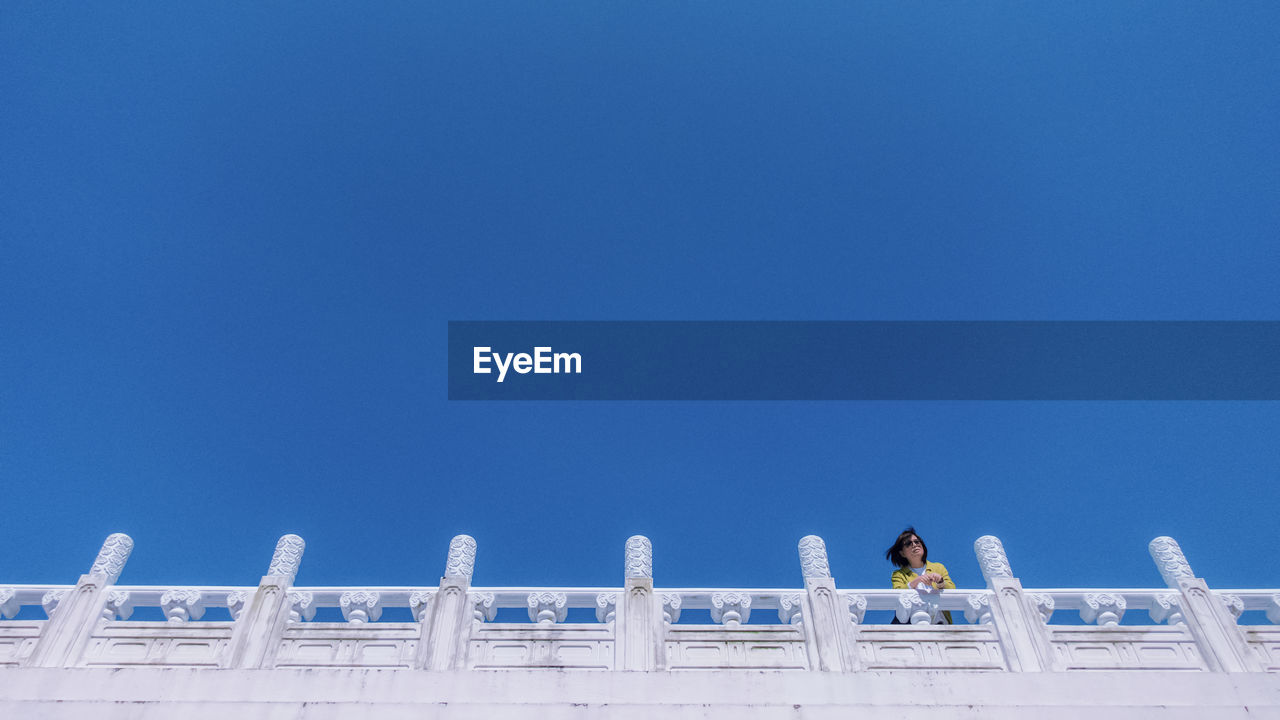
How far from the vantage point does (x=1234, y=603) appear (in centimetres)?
1012

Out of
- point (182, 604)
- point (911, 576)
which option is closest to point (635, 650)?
point (911, 576)

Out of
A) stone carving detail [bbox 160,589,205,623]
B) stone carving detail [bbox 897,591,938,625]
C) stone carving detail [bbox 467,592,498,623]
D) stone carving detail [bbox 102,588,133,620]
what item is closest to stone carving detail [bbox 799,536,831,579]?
stone carving detail [bbox 897,591,938,625]

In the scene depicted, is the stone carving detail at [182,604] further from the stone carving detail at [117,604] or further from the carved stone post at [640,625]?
the carved stone post at [640,625]

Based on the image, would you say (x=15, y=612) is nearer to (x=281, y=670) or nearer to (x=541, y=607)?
(x=281, y=670)

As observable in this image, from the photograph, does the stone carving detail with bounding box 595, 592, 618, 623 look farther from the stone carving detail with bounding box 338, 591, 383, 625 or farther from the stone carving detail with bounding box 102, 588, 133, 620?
the stone carving detail with bounding box 102, 588, 133, 620

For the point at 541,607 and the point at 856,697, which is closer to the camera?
the point at 856,697

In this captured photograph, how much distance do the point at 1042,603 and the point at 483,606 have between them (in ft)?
19.1

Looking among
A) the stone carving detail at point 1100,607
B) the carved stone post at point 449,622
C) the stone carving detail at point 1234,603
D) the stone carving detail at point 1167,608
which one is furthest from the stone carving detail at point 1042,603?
the carved stone post at point 449,622

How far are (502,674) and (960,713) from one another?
4.14m

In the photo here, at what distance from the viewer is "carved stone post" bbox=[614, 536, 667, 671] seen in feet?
30.5

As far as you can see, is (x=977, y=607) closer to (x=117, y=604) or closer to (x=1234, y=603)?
(x=1234, y=603)

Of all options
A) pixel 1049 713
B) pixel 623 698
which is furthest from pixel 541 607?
pixel 1049 713

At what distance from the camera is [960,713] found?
8.40 metres

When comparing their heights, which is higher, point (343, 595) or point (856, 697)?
point (343, 595)
